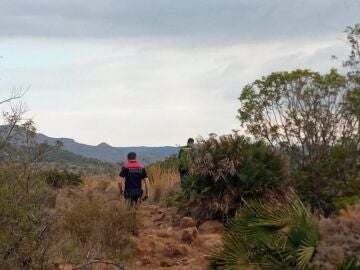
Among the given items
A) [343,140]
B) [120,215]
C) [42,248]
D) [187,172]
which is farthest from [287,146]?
[42,248]

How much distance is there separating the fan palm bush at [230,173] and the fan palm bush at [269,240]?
20.9 feet

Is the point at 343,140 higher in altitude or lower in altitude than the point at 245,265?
higher

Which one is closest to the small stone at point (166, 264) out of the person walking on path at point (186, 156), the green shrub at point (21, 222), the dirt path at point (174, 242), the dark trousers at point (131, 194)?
the dirt path at point (174, 242)

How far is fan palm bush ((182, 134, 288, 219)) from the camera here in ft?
56.0

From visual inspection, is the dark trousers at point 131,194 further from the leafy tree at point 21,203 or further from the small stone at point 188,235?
the leafy tree at point 21,203

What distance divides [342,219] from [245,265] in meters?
1.34

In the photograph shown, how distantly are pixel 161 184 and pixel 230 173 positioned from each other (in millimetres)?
5640

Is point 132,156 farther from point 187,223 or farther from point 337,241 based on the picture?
point 337,241

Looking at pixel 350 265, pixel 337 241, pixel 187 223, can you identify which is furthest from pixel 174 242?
pixel 350 265

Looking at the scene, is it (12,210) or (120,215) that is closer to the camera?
(12,210)

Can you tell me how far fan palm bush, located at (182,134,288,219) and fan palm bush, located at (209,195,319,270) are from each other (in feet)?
20.9

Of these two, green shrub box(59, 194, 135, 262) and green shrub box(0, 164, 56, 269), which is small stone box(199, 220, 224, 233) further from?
green shrub box(0, 164, 56, 269)

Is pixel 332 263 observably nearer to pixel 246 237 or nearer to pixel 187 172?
pixel 246 237

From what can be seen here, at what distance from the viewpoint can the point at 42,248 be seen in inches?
387
